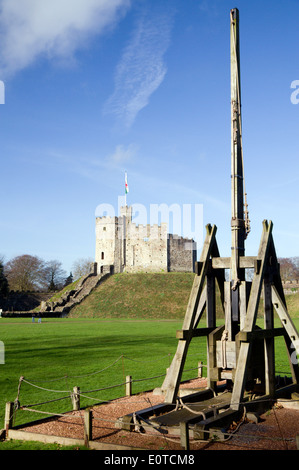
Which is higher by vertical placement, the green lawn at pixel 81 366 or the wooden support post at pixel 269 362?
the wooden support post at pixel 269 362

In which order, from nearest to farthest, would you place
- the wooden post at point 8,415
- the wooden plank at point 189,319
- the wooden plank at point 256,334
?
1. the wooden post at point 8,415
2. the wooden plank at point 256,334
3. the wooden plank at point 189,319

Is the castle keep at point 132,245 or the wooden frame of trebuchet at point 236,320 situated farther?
the castle keep at point 132,245

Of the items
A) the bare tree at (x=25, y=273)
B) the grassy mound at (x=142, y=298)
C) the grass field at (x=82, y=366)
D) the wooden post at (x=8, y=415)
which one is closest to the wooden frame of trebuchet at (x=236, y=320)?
the grass field at (x=82, y=366)

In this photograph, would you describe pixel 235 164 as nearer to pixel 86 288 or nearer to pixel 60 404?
pixel 60 404

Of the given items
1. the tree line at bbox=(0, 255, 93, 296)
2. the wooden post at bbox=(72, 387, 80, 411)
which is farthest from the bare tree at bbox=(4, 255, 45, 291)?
the wooden post at bbox=(72, 387, 80, 411)

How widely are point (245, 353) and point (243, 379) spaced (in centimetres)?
43

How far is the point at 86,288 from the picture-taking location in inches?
2454

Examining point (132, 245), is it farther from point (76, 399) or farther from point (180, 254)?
point (76, 399)

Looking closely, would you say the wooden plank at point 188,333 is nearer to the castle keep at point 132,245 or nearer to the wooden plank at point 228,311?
the wooden plank at point 228,311

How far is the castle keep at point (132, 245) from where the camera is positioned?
7256 cm

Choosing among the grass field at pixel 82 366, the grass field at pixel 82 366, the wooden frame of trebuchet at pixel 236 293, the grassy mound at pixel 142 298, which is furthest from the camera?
the grassy mound at pixel 142 298

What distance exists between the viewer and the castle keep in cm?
7256

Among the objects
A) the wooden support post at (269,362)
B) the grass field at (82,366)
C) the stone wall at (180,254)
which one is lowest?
the grass field at (82,366)

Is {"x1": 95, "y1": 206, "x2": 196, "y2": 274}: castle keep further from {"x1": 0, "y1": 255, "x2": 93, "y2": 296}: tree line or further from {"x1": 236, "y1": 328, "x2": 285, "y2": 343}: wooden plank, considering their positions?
{"x1": 236, "y1": 328, "x2": 285, "y2": 343}: wooden plank
